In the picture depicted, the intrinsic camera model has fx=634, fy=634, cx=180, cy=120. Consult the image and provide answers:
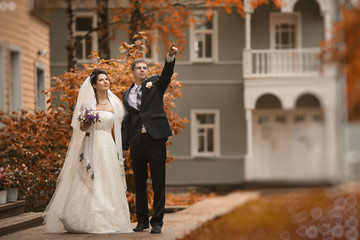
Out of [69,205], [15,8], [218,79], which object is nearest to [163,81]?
[69,205]

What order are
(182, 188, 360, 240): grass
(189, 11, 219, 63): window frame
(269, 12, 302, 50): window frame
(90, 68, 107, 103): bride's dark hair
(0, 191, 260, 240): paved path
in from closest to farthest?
(182, 188, 360, 240): grass, (0, 191, 260, 240): paved path, (90, 68, 107, 103): bride's dark hair, (189, 11, 219, 63): window frame, (269, 12, 302, 50): window frame

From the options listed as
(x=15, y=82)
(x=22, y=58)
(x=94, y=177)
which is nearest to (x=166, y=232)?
(x=94, y=177)

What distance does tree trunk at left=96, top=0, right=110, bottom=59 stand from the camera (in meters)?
10.2

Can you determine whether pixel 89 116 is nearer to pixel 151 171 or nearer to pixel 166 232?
pixel 151 171

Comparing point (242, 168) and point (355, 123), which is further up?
point (355, 123)

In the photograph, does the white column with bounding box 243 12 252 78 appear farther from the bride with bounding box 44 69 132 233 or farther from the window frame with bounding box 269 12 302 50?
the bride with bounding box 44 69 132 233

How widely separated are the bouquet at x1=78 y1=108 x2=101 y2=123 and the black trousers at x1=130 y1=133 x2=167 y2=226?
392mm

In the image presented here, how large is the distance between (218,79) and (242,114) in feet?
3.60

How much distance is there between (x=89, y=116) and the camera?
17.1 ft

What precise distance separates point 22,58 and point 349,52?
25.1 ft

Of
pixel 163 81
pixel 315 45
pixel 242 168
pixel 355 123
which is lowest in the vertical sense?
pixel 242 168

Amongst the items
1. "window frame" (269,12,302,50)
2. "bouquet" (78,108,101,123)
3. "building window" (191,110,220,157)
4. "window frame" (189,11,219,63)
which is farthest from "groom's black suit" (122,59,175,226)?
"window frame" (269,12,302,50)

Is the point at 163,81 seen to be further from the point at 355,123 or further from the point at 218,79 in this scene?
the point at 218,79

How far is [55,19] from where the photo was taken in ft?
45.2
